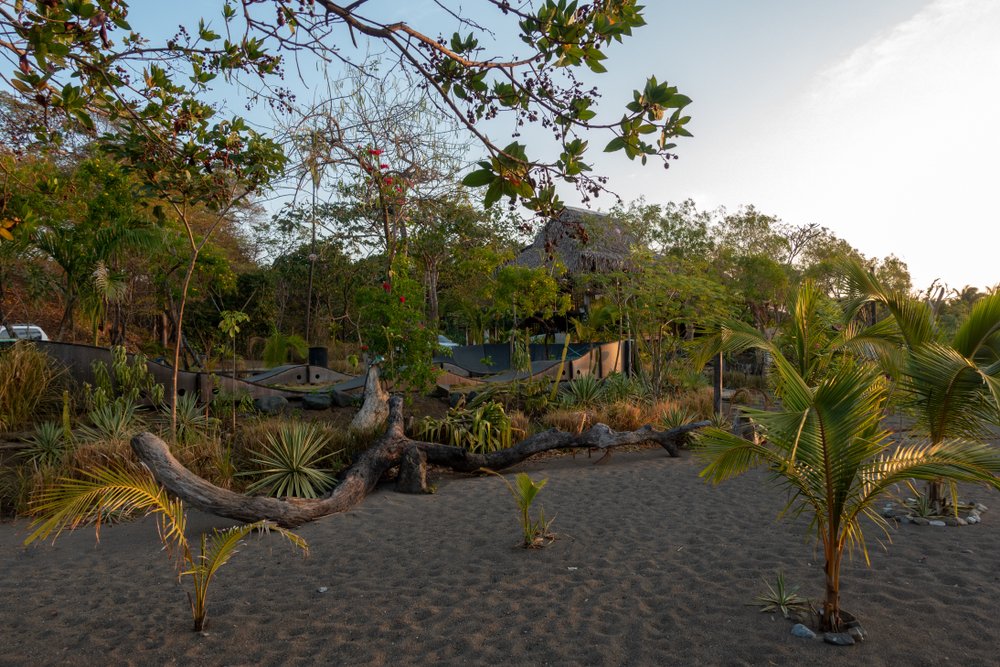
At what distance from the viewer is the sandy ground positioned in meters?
3.29

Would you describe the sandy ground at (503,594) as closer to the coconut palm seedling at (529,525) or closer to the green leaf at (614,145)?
the coconut palm seedling at (529,525)

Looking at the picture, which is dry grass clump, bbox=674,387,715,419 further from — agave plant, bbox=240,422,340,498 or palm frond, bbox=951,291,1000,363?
agave plant, bbox=240,422,340,498

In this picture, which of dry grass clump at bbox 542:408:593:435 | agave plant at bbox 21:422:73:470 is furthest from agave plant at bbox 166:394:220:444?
dry grass clump at bbox 542:408:593:435

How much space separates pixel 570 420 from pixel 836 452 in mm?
6260

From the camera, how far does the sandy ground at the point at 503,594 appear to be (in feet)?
10.8

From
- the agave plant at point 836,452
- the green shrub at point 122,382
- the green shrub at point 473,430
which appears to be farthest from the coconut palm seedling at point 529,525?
the green shrub at point 122,382

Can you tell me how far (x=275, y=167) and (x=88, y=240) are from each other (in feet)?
18.5

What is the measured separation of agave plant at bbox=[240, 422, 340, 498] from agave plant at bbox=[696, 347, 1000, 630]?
4.57 metres

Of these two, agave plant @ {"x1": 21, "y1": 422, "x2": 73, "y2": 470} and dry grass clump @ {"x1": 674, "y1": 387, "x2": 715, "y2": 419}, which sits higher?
dry grass clump @ {"x1": 674, "y1": 387, "x2": 715, "y2": 419}

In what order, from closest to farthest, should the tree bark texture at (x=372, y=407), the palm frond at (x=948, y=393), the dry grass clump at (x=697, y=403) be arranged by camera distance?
the palm frond at (x=948, y=393) < the tree bark texture at (x=372, y=407) < the dry grass clump at (x=697, y=403)

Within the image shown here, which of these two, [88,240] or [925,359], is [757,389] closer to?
[925,359]

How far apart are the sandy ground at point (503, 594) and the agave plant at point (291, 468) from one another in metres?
0.77

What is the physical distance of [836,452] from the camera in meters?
3.05

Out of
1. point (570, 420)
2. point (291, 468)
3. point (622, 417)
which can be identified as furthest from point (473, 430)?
point (291, 468)
